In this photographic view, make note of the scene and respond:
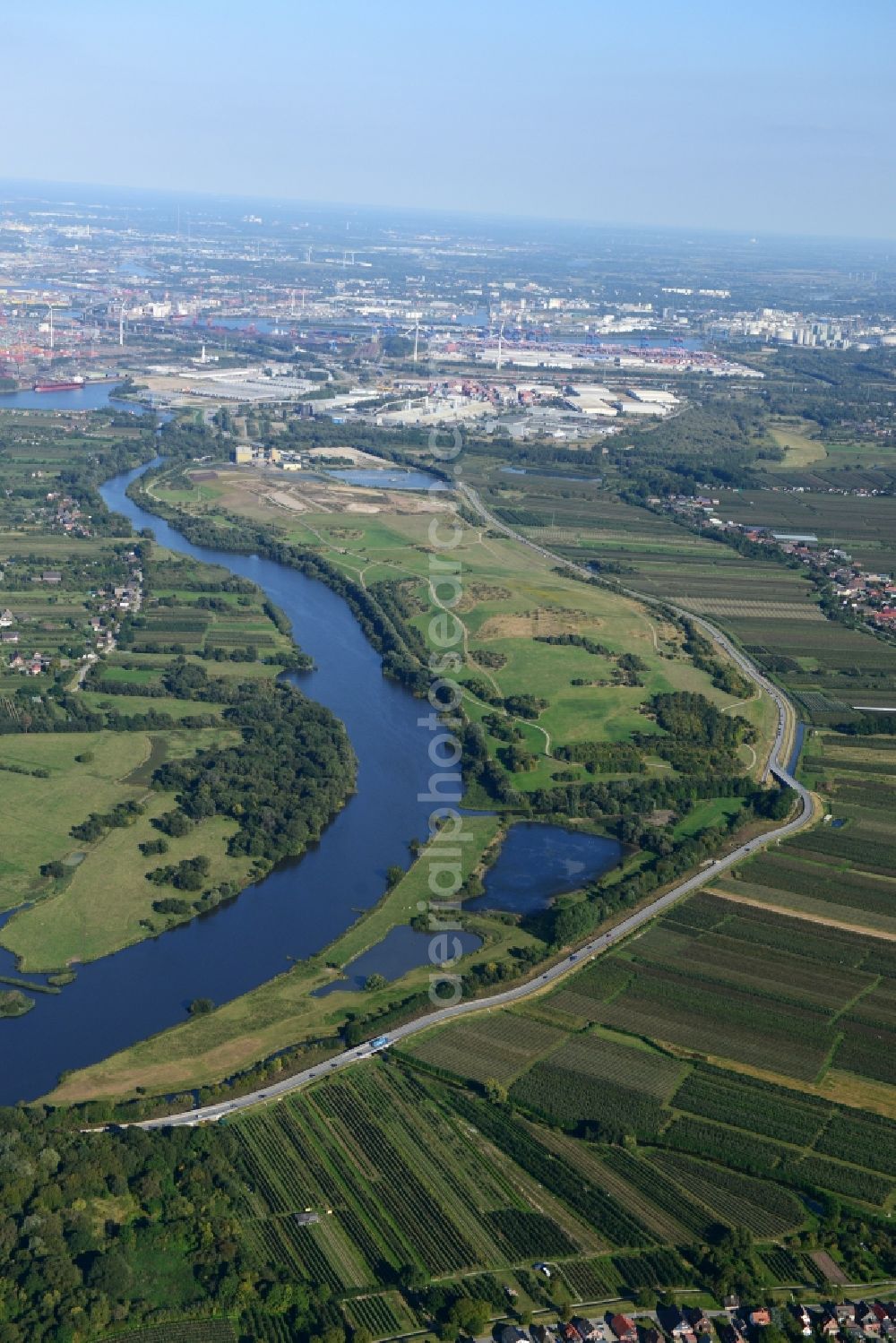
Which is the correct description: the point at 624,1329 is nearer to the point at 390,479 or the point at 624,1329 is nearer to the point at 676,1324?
the point at 676,1324

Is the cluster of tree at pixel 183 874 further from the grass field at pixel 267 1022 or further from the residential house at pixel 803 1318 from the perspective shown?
the residential house at pixel 803 1318

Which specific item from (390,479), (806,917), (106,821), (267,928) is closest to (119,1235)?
(267,928)

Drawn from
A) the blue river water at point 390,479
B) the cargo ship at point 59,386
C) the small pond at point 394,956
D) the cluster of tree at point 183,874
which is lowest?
the small pond at point 394,956

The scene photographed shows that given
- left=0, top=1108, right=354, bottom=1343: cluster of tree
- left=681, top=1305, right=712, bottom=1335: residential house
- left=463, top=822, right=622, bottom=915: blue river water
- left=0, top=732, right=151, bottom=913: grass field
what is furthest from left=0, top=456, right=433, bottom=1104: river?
left=681, top=1305, right=712, bottom=1335: residential house

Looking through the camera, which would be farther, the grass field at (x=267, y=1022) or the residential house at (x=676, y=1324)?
the grass field at (x=267, y=1022)

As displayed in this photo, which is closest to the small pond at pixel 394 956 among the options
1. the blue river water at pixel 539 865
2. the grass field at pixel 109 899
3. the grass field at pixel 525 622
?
the blue river water at pixel 539 865

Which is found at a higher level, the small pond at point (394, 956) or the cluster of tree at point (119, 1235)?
the small pond at point (394, 956)

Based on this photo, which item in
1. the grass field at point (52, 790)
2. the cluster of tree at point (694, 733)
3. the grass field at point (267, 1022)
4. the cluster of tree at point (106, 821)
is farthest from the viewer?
the cluster of tree at point (694, 733)

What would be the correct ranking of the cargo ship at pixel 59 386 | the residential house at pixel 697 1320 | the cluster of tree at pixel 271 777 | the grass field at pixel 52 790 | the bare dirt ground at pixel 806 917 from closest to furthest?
the residential house at pixel 697 1320, the bare dirt ground at pixel 806 917, the grass field at pixel 52 790, the cluster of tree at pixel 271 777, the cargo ship at pixel 59 386
